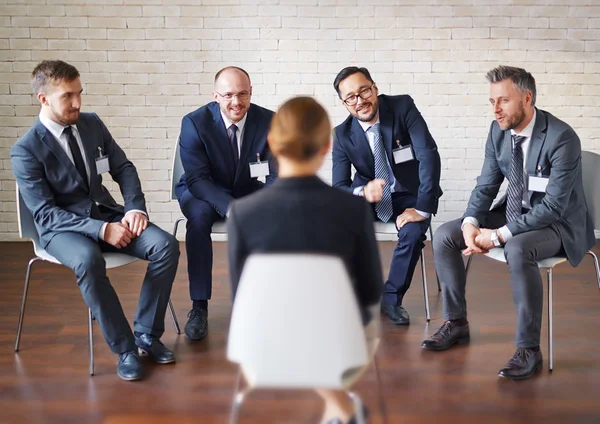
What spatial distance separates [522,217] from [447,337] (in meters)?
0.67

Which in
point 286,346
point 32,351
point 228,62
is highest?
point 228,62

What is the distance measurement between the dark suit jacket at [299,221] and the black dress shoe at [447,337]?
1566 mm

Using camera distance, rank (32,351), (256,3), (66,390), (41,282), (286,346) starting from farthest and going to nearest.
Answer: (256,3)
(41,282)
(32,351)
(66,390)
(286,346)

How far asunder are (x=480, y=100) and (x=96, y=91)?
2.88 meters

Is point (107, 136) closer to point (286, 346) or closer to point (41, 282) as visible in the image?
point (41, 282)

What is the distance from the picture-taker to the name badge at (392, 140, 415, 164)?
12.7ft

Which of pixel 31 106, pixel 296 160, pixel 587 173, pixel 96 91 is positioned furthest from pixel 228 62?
pixel 296 160

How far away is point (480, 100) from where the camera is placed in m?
5.49

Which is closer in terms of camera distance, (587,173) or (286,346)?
(286,346)

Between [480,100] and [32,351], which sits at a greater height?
[480,100]

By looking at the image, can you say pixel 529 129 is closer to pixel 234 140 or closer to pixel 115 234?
pixel 234 140

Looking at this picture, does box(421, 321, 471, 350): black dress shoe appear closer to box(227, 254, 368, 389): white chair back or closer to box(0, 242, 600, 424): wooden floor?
box(0, 242, 600, 424): wooden floor

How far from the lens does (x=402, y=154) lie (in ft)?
12.7

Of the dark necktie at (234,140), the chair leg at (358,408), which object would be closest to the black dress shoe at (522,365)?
the chair leg at (358,408)
